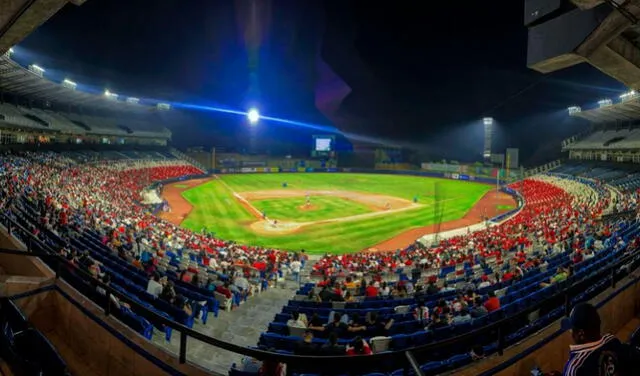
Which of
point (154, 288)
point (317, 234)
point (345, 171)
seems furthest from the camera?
point (345, 171)

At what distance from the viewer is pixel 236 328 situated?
36.9 ft

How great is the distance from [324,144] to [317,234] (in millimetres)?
70071

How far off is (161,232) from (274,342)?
61.8ft

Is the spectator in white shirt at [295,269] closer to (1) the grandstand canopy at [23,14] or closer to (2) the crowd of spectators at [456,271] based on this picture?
(2) the crowd of spectators at [456,271]

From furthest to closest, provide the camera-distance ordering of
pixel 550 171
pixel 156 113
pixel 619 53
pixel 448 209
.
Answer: pixel 156 113 → pixel 550 171 → pixel 448 209 → pixel 619 53

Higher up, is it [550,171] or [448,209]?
[550,171]

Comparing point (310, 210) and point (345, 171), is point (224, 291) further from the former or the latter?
point (345, 171)

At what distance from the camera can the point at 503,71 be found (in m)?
63.3

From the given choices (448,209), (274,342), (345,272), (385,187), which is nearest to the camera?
(274,342)

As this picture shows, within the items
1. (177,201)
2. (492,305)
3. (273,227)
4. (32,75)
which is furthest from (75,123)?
(492,305)

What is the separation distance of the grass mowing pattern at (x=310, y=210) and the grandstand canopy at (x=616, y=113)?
32.2 m

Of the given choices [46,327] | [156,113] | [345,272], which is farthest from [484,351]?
[156,113]

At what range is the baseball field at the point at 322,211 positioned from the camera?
3055 centimetres

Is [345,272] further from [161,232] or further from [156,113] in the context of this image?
[156,113]
